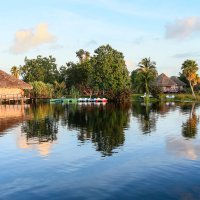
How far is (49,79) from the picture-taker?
399 ft

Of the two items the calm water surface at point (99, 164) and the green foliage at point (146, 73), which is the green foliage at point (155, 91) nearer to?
the green foliage at point (146, 73)

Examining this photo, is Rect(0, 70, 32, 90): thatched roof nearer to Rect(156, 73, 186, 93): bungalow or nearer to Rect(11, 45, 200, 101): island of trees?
Rect(11, 45, 200, 101): island of trees

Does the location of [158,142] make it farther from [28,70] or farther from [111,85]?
[28,70]

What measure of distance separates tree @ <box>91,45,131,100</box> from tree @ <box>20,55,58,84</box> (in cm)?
2828

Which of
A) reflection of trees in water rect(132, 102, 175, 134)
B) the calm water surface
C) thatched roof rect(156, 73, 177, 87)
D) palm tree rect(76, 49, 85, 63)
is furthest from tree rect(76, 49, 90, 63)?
the calm water surface

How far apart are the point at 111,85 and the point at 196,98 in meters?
24.1

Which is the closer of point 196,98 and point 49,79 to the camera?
point 196,98

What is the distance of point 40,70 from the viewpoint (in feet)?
385

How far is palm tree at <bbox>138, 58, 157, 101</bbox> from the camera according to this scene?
317 feet

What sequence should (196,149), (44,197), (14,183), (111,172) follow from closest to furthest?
1. (44,197)
2. (14,183)
3. (111,172)
4. (196,149)

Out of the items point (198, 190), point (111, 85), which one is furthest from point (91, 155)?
point (111, 85)

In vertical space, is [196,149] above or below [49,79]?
below

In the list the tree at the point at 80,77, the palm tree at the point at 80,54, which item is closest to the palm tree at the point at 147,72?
the tree at the point at 80,77

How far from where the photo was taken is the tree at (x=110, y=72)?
91688mm
